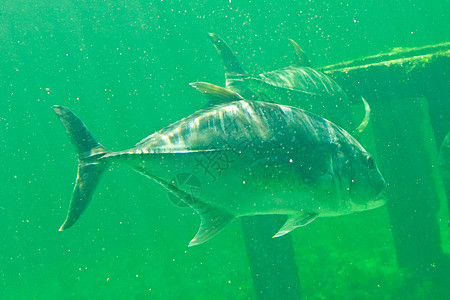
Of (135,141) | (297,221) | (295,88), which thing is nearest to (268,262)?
(295,88)

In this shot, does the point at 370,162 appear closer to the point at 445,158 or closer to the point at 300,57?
the point at 445,158

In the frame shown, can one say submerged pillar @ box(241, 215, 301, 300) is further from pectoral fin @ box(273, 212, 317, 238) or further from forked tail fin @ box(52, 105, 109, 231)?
forked tail fin @ box(52, 105, 109, 231)

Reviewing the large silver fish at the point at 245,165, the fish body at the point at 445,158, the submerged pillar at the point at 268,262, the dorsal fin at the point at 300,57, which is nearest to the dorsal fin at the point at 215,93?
the large silver fish at the point at 245,165

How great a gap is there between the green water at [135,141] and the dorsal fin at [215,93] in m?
4.86

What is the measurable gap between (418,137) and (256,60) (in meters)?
68.6

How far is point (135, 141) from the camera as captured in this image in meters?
47.6

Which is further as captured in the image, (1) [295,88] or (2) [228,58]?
(1) [295,88]

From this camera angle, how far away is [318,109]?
16.8ft

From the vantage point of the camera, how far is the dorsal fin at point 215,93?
2.22 meters

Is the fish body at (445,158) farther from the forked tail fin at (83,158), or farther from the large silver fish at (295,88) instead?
the forked tail fin at (83,158)

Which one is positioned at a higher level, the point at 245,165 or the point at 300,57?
the point at 300,57

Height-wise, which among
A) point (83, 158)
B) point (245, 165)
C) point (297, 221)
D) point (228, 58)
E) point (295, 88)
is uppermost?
point (228, 58)

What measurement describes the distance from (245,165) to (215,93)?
55 centimetres

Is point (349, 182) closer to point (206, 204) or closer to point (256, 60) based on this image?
point (206, 204)
